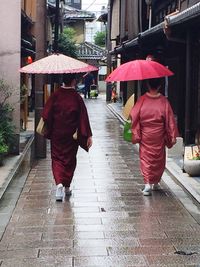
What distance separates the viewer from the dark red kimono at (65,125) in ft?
29.5

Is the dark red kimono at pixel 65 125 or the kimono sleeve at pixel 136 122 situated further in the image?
the kimono sleeve at pixel 136 122

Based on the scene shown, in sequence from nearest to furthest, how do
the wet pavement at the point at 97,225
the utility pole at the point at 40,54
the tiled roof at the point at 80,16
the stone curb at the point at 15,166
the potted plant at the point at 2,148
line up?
the wet pavement at the point at 97,225, the stone curb at the point at 15,166, the potted plant at the point at 2,148, the utility pole at the point at 40,54, the tiled roof at the point at 80,16

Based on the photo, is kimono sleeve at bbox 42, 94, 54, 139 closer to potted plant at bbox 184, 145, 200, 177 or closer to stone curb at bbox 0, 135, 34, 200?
stone curb at bbox 0, 135, 34, 200

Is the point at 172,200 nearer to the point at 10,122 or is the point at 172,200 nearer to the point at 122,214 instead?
the point at 122,214

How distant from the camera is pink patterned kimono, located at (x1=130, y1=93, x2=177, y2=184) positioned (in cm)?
926

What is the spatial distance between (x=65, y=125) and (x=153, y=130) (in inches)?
58.2

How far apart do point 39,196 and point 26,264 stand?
11.4 ft

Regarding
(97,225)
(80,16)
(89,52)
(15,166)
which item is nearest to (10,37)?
(15,166)

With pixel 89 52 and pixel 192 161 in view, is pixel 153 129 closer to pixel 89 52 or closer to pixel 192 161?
pixel 192 161

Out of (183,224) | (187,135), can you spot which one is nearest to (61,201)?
(183,224)

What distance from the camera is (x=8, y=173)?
10906mm

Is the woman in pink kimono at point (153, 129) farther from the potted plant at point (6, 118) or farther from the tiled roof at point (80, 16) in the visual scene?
the tiled roof at point (80, 16)

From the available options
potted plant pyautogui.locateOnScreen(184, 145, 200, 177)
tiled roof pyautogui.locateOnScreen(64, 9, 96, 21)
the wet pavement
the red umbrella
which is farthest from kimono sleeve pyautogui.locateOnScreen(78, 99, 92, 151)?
tiled roof pyautogui.locateOnScreen(64, 9, 96, 21)

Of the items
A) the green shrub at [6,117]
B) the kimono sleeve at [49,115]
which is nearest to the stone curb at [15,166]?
the green shrub at [6,117]
